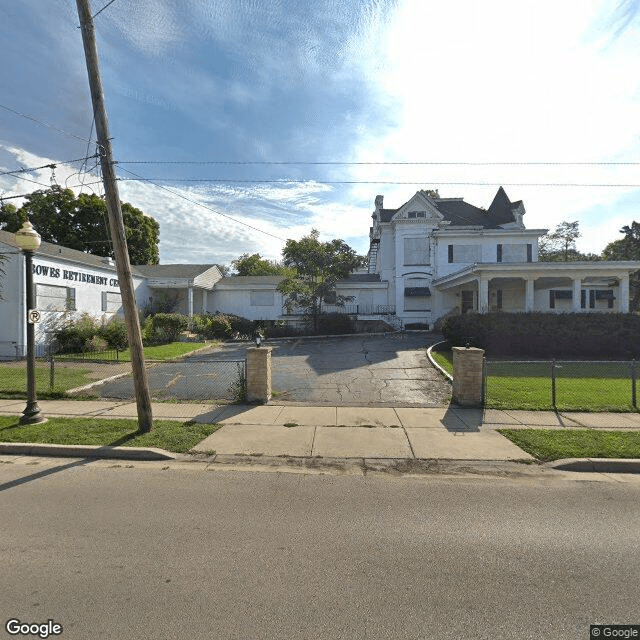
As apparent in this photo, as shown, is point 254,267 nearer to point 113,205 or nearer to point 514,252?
point 514,252

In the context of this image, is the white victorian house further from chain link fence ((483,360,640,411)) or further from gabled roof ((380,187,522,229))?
chain link fence ((483,360,640,411))

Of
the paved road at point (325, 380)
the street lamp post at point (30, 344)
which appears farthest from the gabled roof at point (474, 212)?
the street lamp post at point (30, 344)

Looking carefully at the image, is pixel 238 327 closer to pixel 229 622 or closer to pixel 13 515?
pixel 13 515

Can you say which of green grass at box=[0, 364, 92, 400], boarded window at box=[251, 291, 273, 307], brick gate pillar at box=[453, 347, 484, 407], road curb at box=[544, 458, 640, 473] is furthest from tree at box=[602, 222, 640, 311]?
green grass at box=[0, 364, 92, 400]

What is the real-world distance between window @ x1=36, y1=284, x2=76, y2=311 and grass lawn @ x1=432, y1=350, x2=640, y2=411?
16.9 metres

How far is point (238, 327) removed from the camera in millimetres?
24500

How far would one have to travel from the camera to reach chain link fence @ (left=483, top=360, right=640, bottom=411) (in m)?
8.12

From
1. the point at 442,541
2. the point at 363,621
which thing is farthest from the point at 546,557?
the point at 363,621

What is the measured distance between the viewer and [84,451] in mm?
5504

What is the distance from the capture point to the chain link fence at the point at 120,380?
29.9 feet

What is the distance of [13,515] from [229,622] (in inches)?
114

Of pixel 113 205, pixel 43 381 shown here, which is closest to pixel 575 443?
pixel 113 205

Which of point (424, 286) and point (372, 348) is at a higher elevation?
point (424, 286)

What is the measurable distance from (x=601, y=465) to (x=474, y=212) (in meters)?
29.9
